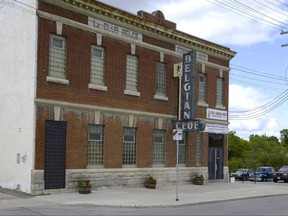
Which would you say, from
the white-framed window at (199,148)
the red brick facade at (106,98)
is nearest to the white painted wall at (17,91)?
the red brick facade at (106,98)

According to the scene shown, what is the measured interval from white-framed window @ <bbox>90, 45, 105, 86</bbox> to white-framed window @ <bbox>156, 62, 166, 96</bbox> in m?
4.42

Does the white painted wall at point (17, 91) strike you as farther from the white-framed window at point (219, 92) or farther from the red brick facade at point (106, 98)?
the white-framed window at point (219, 92)

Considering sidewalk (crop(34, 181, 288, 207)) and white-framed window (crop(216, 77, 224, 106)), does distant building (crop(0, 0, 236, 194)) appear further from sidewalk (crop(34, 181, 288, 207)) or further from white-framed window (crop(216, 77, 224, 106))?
white-framed window (crop(216, 77, 224, 106))

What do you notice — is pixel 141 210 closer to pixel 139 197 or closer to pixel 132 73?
pixel 139 197

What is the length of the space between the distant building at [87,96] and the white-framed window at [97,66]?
0.05m

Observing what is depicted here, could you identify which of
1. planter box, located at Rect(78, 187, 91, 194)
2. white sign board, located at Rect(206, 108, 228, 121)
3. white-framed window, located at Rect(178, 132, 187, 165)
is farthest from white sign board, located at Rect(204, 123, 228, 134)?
planter box, located at Rect(78, 187, 91, 194)

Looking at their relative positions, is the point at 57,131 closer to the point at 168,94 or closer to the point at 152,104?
the point at 152,104

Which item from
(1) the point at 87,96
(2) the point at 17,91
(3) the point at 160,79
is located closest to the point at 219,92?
(3) the point at 160,79

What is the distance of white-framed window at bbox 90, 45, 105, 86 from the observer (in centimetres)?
2184

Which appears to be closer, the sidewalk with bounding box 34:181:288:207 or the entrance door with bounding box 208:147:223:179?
the sidewalk with bounding box 34:181:288:207

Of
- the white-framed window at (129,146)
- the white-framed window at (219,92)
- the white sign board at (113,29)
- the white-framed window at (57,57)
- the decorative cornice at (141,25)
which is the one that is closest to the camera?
the white-framed window at (57,57)

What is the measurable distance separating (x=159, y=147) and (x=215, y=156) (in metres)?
5.98

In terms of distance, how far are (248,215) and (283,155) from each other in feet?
157

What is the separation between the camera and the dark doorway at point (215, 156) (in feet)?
96.5
